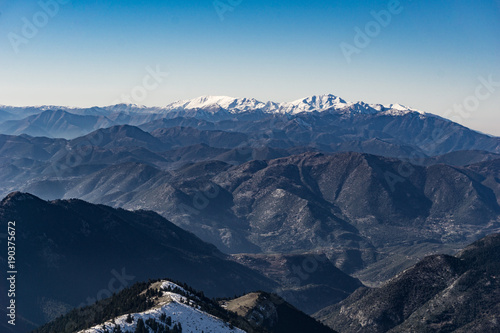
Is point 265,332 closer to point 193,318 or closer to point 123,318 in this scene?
point 193,318

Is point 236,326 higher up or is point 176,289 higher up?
point 176,289

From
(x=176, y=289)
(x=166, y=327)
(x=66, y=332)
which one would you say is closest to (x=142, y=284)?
(x=176, y=289)

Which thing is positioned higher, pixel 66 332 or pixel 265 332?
pixel 66 332

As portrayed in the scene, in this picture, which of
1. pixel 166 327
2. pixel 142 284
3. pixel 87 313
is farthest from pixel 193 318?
pixel 87 313

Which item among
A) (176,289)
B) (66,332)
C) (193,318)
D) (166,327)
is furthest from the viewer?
(176,289)

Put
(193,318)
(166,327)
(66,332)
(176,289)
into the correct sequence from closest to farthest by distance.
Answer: (166,327) < (193,318) < (66,332) < (176,289)

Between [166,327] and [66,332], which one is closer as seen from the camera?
[166,327]

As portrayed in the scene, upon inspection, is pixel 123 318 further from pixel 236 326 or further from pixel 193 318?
pixel 236 326
